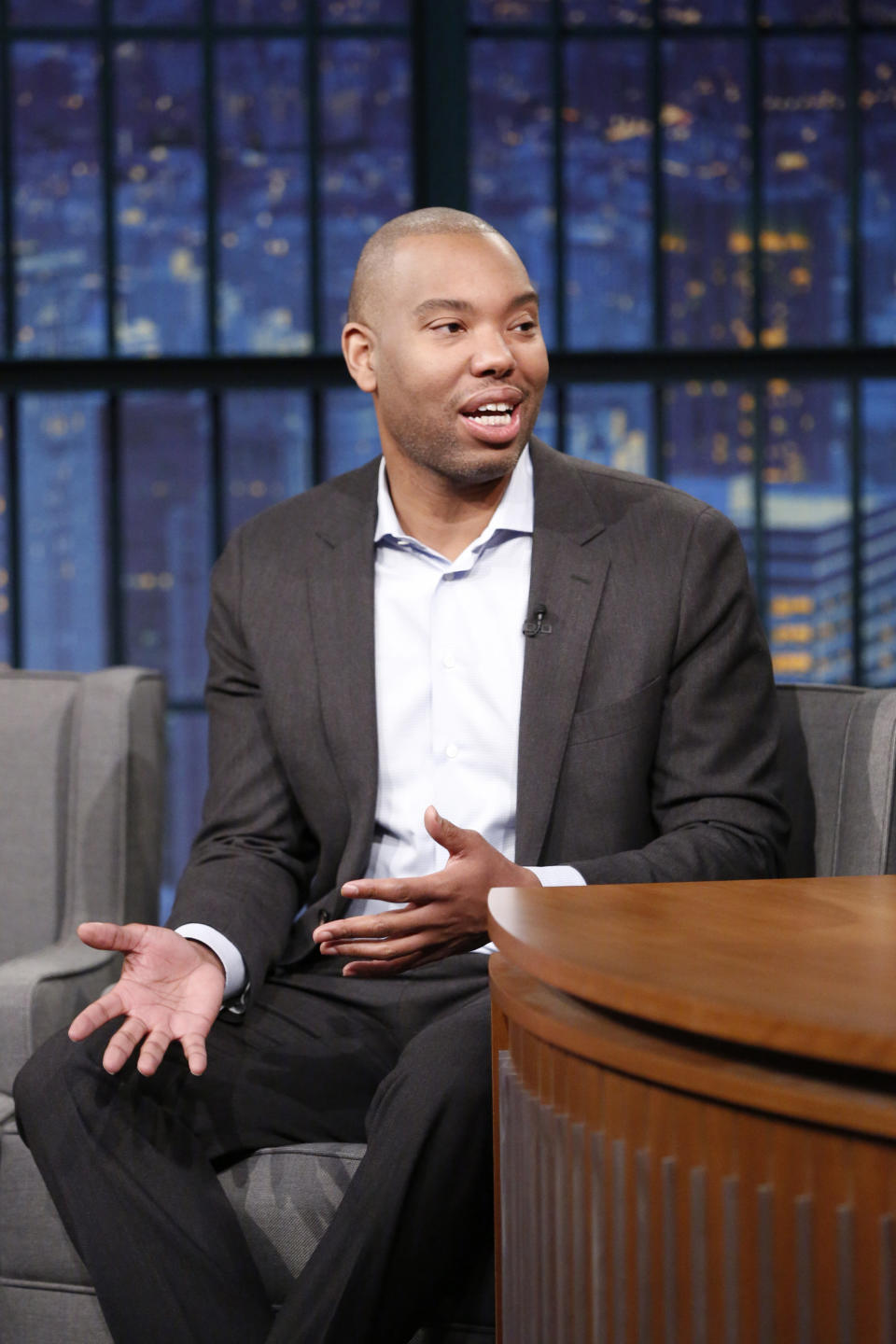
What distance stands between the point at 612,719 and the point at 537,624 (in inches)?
6.1

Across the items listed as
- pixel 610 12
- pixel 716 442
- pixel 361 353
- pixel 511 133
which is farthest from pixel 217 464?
pixel 361 353

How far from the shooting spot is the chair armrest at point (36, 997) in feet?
5.99

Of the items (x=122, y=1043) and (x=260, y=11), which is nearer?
(x=122, y=1043)

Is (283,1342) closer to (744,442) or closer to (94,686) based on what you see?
(94,686)

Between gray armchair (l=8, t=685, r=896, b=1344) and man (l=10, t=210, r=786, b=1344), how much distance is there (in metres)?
0.05

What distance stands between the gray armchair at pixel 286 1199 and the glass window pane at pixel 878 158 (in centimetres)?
218

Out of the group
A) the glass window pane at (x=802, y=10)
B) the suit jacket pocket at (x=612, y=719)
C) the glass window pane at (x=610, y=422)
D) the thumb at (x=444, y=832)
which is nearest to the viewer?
the thumb at (x=444, y=832)

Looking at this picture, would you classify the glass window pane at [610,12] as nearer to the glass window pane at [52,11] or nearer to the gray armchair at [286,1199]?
the glass window pane at [52,11]

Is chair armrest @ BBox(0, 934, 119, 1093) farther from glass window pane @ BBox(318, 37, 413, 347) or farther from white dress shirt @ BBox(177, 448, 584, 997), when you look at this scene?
glass window pane @ BBox(318, 37, 413, 347)

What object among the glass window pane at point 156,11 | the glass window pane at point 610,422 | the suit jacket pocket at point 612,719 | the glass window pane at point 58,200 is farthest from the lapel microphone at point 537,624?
the glass window pane at point 156,11

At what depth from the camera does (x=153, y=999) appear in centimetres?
152

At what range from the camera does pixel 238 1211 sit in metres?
1.54

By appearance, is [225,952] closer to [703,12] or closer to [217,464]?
[217,464]

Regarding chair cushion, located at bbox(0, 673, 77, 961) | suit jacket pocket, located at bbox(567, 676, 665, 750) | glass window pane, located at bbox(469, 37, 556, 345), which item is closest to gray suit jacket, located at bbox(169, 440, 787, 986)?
suit jacket pocket, located at bbox(567, 676, 665, 750)
